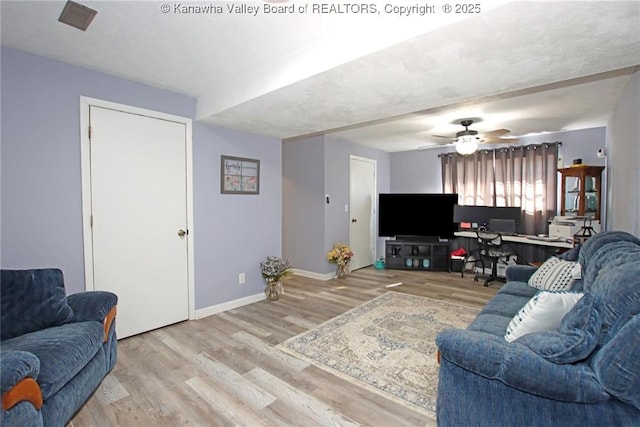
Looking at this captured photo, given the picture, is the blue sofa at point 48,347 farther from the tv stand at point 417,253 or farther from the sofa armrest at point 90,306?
the tv stand at point 417,253

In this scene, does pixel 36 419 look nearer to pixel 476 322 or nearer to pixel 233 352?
pixel 233 352

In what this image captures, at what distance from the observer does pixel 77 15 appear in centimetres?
186

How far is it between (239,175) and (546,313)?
321cm

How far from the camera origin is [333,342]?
9.12 feet

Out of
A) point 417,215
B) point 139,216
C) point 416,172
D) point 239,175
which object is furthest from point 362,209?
point 139,216

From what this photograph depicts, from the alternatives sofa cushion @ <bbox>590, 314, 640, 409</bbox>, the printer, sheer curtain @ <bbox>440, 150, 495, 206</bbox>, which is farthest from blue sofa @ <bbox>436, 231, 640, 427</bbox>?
sheer curtain @ <bbox>440, 150, 495, 206</bbox>

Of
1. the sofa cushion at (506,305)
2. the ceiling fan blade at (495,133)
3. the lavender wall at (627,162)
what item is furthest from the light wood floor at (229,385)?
the ceiling fan blade at (495,133)

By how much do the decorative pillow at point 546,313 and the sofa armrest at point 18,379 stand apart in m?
2.28

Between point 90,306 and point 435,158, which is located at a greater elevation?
point 435,158

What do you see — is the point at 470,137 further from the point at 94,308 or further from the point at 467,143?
the point at 94,308

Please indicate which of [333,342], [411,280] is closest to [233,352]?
[333,342]

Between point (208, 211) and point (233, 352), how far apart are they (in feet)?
5.10

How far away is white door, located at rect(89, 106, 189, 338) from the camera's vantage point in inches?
107

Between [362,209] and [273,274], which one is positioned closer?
[273,274]
